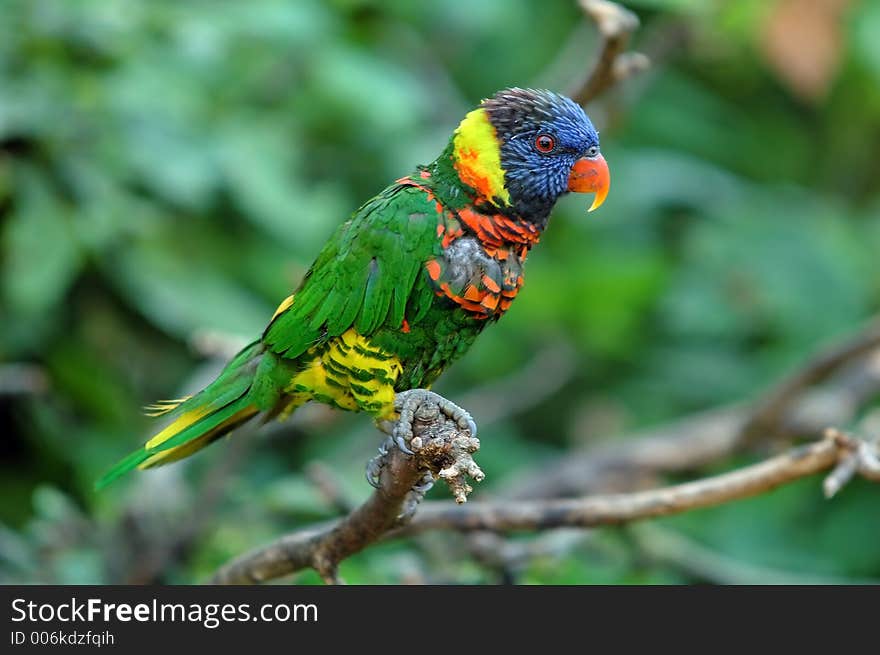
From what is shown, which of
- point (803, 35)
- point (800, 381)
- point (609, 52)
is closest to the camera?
point (609, 52)

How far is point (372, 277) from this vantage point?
223 centimetres

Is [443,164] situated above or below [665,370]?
below

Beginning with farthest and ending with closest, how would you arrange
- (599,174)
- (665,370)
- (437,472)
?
(665,370) → (599,174) → (437,472)

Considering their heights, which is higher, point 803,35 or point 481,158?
point 803,35

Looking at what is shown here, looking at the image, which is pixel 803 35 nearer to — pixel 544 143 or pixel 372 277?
pixel 544 143

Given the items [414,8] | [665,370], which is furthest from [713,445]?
[414,8]

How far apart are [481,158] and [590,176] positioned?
0.83 feet

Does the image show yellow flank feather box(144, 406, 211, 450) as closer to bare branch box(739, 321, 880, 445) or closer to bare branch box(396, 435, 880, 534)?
bare branch box(396, 435, 880, 534)

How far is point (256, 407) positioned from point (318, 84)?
233 cm

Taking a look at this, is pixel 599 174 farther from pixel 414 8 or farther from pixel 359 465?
pixel 414 8

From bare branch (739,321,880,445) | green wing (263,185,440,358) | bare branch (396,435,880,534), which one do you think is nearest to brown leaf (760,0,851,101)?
bare branch (739,321,880,445)

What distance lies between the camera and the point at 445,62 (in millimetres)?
5125

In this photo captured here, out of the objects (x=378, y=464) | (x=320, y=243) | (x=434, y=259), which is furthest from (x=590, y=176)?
(x=320, y=243)

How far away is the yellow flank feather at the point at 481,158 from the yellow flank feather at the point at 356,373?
0.42m
